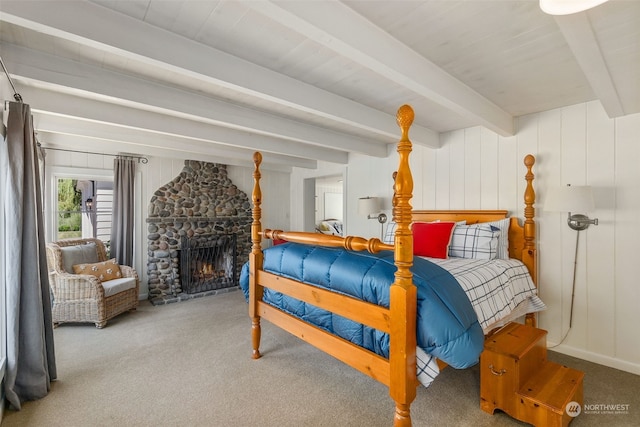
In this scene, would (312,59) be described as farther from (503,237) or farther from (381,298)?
(503,237)

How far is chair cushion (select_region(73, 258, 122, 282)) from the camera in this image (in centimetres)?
342

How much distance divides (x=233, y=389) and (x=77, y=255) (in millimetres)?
2726

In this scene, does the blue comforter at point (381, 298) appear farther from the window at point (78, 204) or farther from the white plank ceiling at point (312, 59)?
the window at point (78, 204)

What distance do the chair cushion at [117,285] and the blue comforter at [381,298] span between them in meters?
2.24

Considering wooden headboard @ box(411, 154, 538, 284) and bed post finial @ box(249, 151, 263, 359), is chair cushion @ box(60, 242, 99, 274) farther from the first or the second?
wooden headboard @ box(411, 154, 538, 284)

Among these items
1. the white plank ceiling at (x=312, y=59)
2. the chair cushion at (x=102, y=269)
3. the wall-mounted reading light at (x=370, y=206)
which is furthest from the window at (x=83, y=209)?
the wall-mounted reading light at (x=370, y=206)

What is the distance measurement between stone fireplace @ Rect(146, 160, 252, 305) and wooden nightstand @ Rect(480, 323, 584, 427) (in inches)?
152

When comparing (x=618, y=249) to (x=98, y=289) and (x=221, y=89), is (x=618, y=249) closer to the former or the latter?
(x=221, y=89)

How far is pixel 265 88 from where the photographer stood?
1.94 meters

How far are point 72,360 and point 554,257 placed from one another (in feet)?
14.3

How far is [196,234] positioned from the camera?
4664 mm

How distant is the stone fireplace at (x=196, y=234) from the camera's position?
172 inches

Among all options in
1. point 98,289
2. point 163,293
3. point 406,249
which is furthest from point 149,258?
point 406,249

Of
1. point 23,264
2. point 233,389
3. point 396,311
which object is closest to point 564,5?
point 396,311
